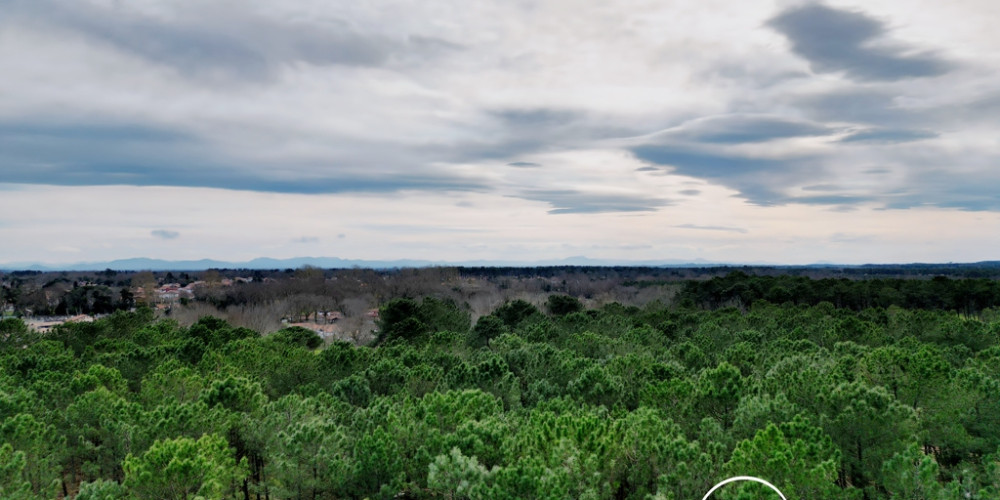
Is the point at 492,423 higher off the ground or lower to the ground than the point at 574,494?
higher

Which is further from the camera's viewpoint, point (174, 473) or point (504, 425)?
point (504, 425)

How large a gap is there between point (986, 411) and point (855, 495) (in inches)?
403

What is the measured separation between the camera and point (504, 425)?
18.7 m

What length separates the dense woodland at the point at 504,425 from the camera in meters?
15.3

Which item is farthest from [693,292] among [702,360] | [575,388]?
[575,388]

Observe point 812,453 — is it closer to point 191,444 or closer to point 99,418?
point 191,444

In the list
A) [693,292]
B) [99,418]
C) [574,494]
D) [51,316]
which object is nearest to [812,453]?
[574,494]

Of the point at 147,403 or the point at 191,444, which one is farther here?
the point at 147,403

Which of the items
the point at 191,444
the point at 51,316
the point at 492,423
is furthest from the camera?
the point at 51,316

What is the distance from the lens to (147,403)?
2486 cm

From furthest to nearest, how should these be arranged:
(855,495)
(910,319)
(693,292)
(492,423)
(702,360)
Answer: (693,292) < (910,319) < (702,360) < (492,423) < (855,495)

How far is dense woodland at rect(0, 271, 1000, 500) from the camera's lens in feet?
50.1

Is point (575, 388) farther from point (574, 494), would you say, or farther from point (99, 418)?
point (99, 418)

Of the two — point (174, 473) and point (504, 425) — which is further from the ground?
point (504, 425)
